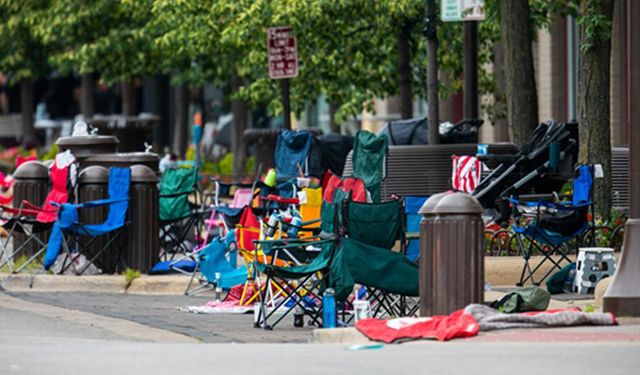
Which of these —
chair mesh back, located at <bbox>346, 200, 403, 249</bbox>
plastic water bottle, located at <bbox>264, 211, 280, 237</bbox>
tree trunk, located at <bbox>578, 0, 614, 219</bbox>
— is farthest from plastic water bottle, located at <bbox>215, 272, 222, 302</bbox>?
tree trunk, located at <bbox>578, 0, 614, 219</bbox>

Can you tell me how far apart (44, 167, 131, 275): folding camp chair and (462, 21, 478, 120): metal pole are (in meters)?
5.69

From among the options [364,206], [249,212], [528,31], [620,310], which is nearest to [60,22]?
[528,31]

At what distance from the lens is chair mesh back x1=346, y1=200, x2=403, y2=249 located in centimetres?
1488

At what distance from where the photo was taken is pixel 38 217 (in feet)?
62.2

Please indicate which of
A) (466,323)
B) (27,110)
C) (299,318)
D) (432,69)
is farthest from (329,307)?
(27,110)

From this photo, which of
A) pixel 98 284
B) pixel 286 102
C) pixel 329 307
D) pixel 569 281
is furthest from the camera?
pixel 286 102

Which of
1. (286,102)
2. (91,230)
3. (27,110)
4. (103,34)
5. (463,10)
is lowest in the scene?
(91,230)

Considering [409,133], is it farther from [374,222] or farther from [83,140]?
[374,222]

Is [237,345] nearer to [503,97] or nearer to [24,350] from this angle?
[24,350]

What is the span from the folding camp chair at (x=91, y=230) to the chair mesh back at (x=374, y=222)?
4438 millimetres

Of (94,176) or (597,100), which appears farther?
(94,176)

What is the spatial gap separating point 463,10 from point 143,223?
5.25 metres

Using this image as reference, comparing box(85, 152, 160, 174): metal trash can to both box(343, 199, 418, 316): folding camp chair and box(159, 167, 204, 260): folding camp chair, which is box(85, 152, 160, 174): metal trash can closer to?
box(159, 167, 204, 260): folding camp chair

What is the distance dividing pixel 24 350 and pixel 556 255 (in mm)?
7382
